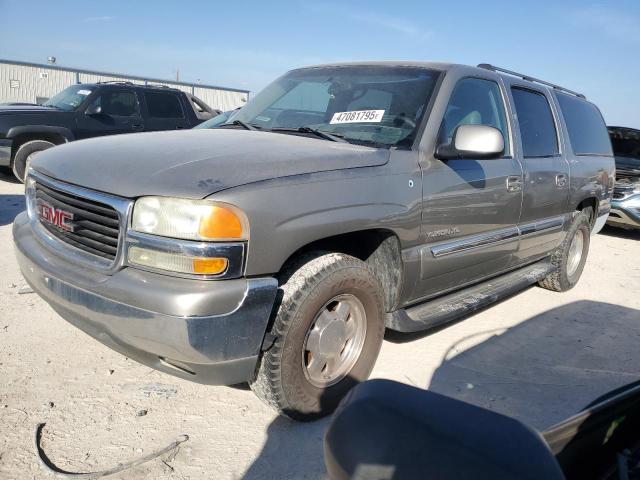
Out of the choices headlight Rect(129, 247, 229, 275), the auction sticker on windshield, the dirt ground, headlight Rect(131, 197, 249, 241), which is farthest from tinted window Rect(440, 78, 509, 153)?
headlight Rect(129, 247, 229, 275)

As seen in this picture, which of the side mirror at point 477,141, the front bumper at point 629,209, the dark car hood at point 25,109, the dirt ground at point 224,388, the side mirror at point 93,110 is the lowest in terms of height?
the dirt ground at point 224,388

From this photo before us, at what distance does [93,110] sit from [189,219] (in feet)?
26.3

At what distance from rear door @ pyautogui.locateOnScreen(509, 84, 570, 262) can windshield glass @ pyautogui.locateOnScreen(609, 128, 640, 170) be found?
6229mm

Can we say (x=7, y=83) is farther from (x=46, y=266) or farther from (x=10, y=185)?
(x=46, y=266)

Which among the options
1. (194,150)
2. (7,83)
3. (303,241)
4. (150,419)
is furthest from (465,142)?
(7,83)

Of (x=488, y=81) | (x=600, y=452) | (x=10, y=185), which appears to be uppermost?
(x=488, y=81)

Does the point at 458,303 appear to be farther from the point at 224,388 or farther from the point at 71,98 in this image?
the point at 71,98

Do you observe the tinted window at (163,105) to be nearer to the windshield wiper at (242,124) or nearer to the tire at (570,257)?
the windshield wiper at (242,124)

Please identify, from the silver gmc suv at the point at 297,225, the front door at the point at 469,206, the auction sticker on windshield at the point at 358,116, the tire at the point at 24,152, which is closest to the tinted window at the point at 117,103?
the tire at the point at 24,152

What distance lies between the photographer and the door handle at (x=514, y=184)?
145 inches

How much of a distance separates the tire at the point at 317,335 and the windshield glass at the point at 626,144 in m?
8.89

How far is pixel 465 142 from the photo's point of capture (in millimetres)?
2990

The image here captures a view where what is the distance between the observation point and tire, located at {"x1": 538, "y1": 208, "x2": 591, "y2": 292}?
199 inches

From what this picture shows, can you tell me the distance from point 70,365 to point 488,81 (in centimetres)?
332
